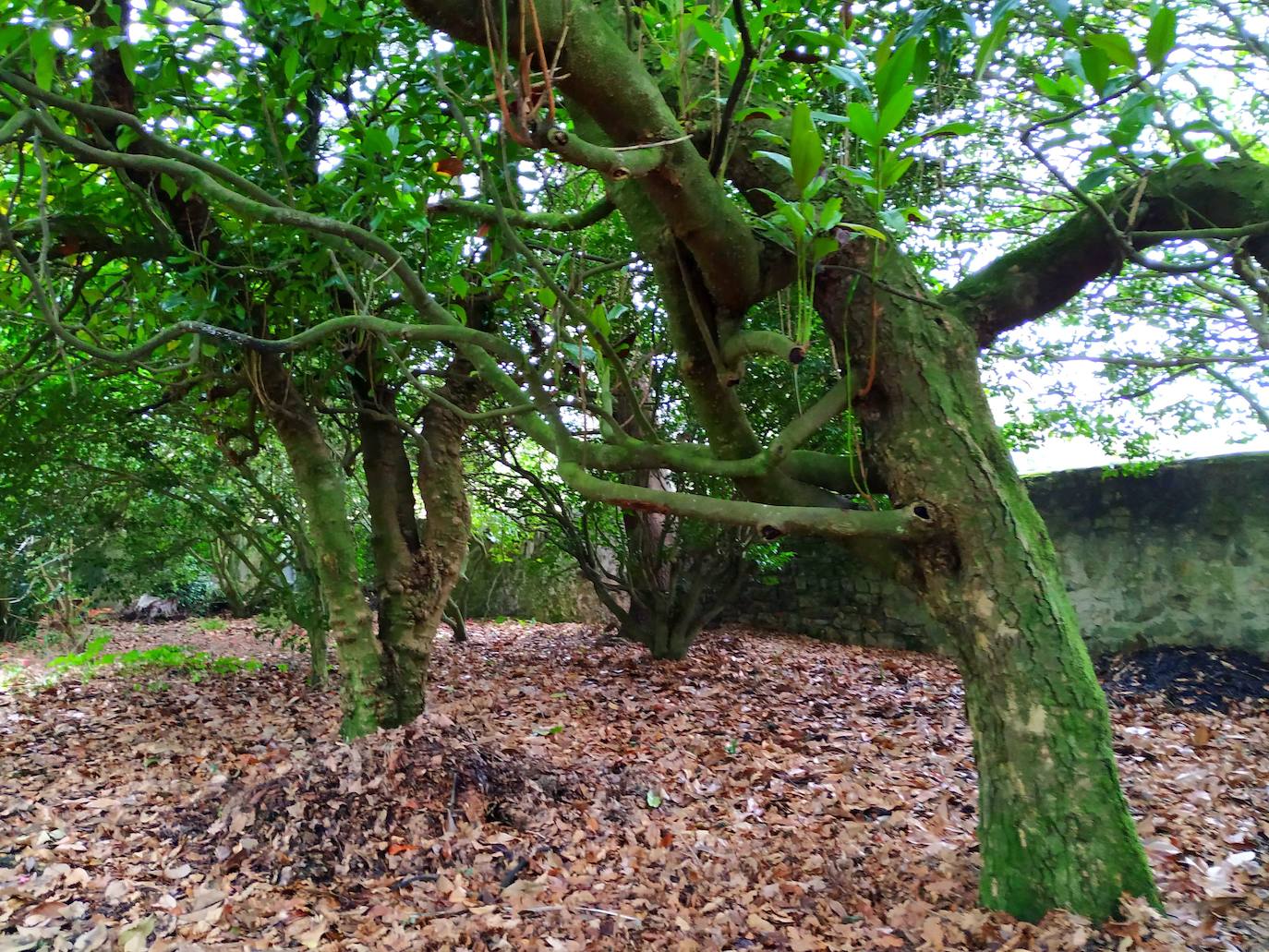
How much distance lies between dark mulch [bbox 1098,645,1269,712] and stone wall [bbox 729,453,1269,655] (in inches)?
5.1

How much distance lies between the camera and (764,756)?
→ 406cm

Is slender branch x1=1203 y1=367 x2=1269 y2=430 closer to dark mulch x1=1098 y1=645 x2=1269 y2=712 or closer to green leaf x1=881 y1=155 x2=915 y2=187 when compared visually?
dark mulch x1=1098 y1=645 x2=1269 y2=712

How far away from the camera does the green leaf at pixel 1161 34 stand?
134 cm

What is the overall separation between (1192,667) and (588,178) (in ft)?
16.8

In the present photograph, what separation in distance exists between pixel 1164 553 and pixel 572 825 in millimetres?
4963

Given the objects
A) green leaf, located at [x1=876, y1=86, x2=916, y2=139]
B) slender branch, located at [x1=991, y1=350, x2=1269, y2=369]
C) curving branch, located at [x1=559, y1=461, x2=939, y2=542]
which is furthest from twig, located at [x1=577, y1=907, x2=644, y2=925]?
slender branch, located at [x1=991, y1=350, x2=1269, y2=369]

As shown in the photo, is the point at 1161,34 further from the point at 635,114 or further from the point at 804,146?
the point at 635,114

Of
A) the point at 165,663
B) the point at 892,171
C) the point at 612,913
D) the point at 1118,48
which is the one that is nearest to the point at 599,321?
the point at 892,171

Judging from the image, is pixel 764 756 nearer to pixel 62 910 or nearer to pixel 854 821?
pixel 854 821

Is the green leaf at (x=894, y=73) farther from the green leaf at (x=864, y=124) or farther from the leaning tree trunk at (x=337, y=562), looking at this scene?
the leaning tree trunk at (x=337, y=562)

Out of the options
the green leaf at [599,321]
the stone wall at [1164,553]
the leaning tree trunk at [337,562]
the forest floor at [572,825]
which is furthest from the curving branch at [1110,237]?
the leaning tree trunk at [337,562]

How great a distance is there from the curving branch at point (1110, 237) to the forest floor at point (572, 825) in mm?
1624

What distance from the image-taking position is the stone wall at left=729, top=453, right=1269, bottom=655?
5332 millimetres

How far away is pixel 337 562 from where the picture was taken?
12.7 feet
